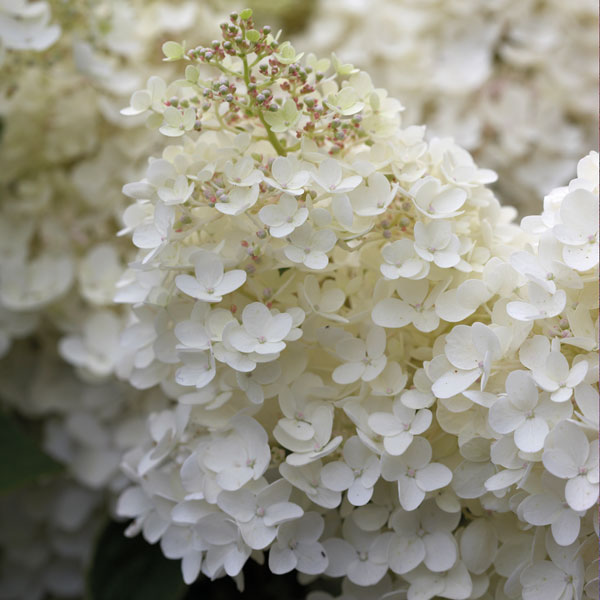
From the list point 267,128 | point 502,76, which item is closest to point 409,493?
point 267,128

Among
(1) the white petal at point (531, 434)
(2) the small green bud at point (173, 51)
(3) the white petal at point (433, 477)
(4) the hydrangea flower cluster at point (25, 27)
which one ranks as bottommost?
(3) the white petal at point (433, 477)

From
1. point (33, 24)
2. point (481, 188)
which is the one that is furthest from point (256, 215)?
→ point (33, 24)

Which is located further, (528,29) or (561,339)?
(528,29)

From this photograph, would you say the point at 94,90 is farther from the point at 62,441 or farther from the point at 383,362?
the point at 383,362

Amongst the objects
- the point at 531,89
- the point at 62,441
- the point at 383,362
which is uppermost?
the point at 383,362

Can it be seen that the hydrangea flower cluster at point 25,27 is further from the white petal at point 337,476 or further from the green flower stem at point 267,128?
the white petal at point 337,476

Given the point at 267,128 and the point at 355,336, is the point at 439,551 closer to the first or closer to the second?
the point at 355,336

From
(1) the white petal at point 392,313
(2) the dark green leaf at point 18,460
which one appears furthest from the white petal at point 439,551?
(2) the dark green leaf at point 18,460
